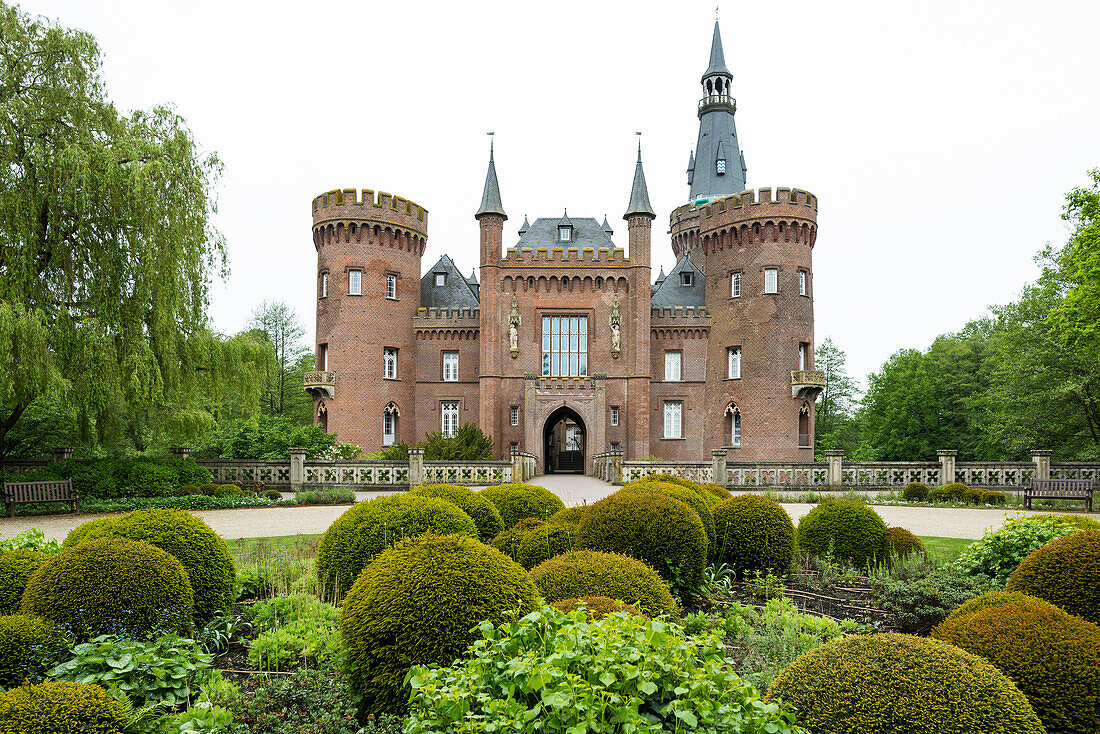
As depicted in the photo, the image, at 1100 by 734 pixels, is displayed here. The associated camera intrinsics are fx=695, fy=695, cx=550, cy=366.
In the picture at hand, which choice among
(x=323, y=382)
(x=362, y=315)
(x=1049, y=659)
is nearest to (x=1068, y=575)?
(x=1049, y=659)

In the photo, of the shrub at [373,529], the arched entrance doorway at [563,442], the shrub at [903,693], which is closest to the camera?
the shrub at [903,693]

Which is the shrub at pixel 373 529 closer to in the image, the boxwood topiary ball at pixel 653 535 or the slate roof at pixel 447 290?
the boxwood topiary ball at pixel 653 535

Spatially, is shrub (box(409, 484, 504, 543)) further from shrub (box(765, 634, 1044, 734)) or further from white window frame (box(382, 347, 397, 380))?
white window frame (box(382, 347, 397, 380))

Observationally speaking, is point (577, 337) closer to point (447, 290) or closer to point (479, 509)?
point (447, 290)

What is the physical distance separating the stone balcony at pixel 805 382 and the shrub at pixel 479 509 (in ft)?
91.5

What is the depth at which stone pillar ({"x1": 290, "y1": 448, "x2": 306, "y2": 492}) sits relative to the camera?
2214 centimetres

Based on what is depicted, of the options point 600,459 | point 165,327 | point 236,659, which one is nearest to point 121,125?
point 165,327

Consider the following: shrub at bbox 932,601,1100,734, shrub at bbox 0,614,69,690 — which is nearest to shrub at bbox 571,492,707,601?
shrub at bbox 932,601,1100,734

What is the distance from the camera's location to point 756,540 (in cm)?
836

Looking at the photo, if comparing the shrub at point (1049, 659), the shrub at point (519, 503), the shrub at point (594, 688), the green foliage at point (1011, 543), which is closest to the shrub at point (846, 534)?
the green foliage at point (1011, 543)

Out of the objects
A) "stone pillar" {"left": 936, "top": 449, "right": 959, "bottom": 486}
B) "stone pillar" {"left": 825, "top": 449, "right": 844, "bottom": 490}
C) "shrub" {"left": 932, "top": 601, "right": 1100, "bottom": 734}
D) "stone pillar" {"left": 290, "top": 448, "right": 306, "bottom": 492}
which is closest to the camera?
"shrub" {"left": 932, "top": 601, "right": 1100, "bottom": 734}

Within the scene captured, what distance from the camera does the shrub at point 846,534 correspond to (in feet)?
29.1

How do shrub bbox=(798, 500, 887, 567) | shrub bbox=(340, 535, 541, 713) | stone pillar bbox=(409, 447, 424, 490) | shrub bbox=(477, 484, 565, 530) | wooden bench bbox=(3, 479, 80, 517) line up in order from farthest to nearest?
stone pillar bbox=(409, 447, 424, 490), wooden bench bbox=(3, 479, 80, 517), shrub bbox=(477, 484, 565, 530), shrub bbox=(798, 500, 887, 567), shrub bbox=(340, 535, 541, 713)

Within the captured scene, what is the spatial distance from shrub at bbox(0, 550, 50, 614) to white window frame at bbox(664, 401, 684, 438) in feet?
106
